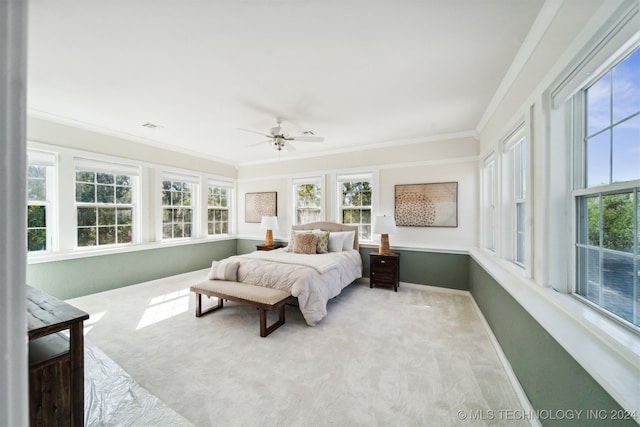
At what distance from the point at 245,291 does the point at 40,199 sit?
125 inches

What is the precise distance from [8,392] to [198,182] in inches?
221

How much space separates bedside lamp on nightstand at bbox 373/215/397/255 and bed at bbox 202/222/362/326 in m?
0.47

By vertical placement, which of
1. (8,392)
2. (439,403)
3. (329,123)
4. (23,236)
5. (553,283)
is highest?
(329,123)

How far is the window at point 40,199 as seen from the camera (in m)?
3.42

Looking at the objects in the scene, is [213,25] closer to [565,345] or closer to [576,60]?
[576,60]

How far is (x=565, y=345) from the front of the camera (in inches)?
47.7

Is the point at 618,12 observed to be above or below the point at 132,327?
above

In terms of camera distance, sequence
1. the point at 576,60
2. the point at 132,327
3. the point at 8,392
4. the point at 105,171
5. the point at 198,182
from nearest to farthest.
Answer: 1. the point at 8,392
2. the point at 576,60
3. the point at 132,327
4. the point at 105,171
5. the point at 198,182

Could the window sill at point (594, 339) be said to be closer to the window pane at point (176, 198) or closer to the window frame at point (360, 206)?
the window frame at point (360, 206)

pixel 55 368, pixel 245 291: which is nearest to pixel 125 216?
pixel 245 291

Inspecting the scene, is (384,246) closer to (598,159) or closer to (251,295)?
(251,295)

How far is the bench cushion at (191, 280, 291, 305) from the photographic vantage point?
8.98 feet

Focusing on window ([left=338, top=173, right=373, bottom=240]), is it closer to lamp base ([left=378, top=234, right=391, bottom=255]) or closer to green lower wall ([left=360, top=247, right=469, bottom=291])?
lamp base ([left=378, top=234, right=391, bottom=255])

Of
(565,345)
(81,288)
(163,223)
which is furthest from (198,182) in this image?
(565,345)
